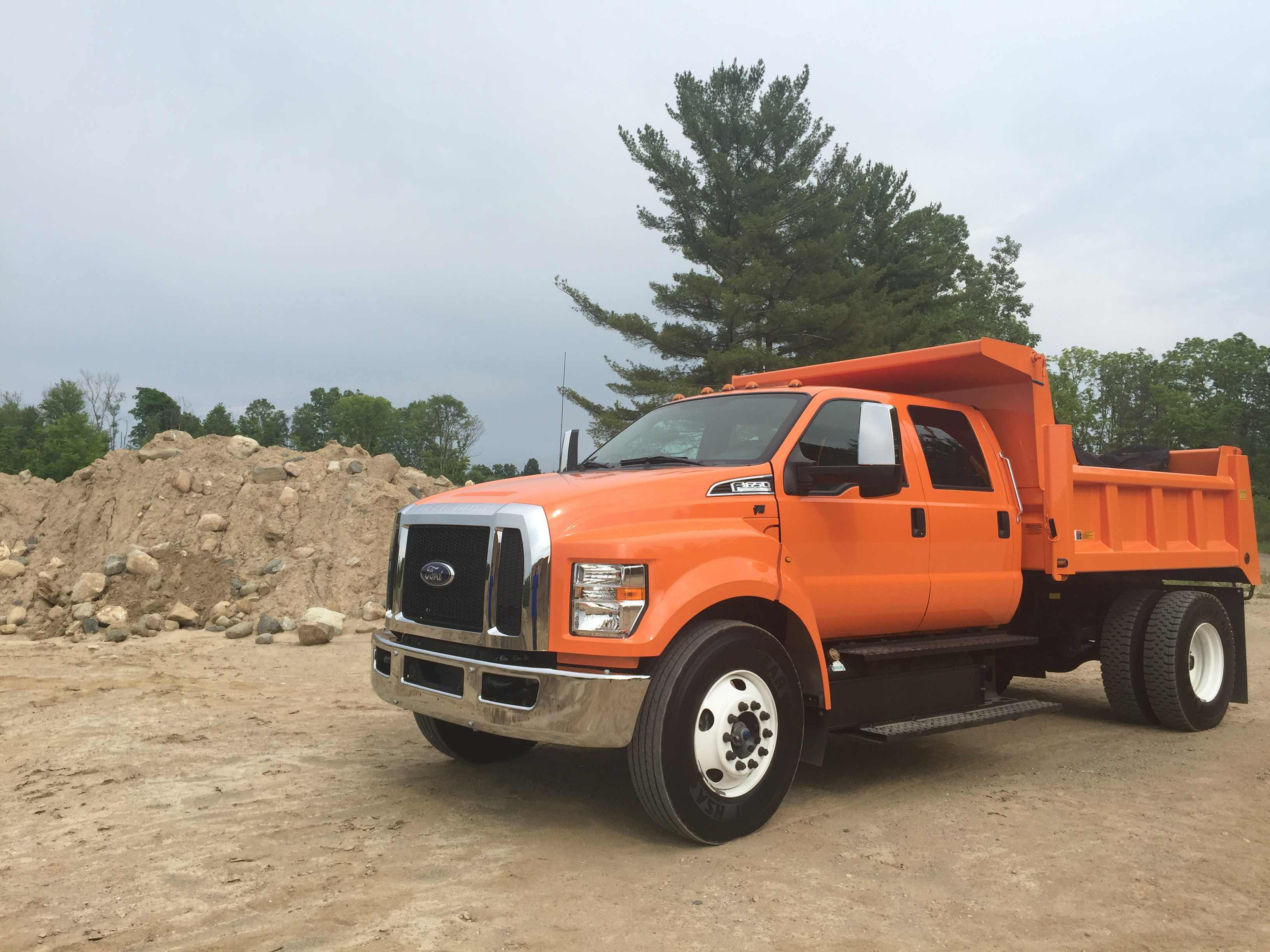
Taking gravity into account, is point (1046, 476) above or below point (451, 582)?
above

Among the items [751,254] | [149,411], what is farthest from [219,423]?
[751,254]

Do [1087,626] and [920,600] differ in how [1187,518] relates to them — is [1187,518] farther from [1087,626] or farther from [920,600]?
[920,600]

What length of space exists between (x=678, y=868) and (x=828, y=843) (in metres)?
0.83

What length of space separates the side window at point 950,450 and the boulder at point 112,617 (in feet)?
37.4

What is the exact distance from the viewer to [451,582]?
190 inches

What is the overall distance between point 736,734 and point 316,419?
10172 cm

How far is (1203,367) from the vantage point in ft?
241

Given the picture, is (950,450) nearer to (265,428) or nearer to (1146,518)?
(1146,518)

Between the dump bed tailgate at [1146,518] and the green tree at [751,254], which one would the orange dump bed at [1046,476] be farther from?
the green tree at [751,254]

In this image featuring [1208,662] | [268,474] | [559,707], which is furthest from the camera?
[268,474]

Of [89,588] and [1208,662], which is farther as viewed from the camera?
[89,588]

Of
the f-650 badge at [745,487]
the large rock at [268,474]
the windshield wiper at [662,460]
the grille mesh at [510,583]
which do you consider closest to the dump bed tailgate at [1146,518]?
the f-650 badge at [745,487]

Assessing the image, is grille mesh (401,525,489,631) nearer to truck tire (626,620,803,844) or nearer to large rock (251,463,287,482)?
truck tire (626,620,803,844)

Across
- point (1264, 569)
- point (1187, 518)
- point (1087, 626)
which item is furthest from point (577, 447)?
point (1264, 569)
